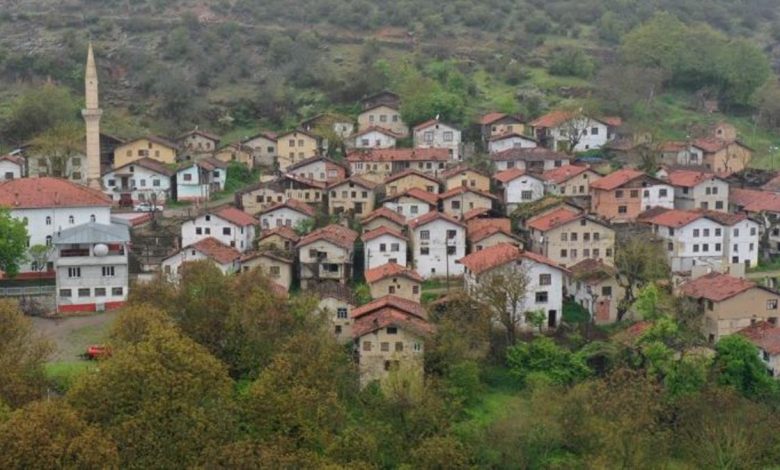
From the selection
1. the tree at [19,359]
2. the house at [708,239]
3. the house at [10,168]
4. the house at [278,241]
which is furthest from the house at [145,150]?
the house at [708,239]

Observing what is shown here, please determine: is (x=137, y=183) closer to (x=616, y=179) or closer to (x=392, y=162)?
(x=392, y=162)

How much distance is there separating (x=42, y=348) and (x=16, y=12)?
39.9m

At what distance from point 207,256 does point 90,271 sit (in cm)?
288

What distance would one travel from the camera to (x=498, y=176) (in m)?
35.9

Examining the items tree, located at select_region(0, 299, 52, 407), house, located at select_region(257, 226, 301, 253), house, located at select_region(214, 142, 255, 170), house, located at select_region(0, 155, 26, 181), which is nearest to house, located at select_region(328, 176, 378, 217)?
house, located at select_region(257, 226, 301, 253)

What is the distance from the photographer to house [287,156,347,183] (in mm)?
37188

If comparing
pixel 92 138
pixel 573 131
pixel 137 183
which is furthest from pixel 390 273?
pixel 573 131

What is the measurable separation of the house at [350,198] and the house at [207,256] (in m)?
4.95

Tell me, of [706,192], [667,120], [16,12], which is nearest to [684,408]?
[706,192]

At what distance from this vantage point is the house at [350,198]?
35.1m

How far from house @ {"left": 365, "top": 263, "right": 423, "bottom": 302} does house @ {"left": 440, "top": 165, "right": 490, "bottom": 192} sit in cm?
730

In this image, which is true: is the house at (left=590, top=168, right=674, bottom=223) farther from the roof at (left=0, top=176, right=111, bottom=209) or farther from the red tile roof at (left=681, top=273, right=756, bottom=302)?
the roof at (left=0, top=176, right=111, bottom=209)

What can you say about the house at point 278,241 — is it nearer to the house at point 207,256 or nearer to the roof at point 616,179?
the house at point 207,256

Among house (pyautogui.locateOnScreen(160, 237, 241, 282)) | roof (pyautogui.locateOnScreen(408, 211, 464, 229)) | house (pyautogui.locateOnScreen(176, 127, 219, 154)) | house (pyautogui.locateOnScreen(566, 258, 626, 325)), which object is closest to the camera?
house (pyautogui.locateOnScreen(566, 258, 626, 325))
